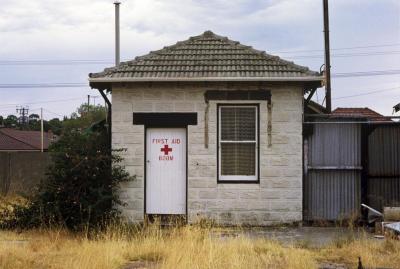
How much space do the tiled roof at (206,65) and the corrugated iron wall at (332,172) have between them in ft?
4.80

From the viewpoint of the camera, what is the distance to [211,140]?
13.5m

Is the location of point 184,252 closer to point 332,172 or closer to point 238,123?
point 238,123

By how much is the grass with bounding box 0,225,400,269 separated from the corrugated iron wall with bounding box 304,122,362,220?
272 centimetres

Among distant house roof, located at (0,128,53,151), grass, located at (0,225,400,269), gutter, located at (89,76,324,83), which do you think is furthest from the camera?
distant house roof, located at (0,128,53,151)

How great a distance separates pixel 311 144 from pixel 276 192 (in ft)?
4.49

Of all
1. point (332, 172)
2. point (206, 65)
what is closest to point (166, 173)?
point (206, 65)

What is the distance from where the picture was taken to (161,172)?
44.5 feet

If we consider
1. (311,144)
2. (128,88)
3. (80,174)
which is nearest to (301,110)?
(311,144)

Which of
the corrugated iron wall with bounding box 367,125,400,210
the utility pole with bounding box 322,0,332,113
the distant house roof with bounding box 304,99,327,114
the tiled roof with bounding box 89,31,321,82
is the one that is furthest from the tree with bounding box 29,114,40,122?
the corrugated iron wall with bounding box 367,125,400,210

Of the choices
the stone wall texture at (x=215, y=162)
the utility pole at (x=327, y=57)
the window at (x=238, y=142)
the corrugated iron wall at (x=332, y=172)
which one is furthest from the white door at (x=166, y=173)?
the utility pole at (x=327, y=57)

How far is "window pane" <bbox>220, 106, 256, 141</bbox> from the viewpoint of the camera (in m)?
13.5

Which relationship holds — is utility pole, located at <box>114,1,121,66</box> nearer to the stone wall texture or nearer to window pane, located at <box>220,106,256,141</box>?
the stone wall texture

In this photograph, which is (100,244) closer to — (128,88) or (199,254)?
(199,254)

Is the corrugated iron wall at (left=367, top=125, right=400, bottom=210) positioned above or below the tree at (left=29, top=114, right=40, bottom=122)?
below
